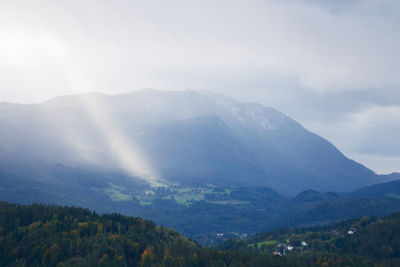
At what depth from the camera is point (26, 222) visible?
14688cm

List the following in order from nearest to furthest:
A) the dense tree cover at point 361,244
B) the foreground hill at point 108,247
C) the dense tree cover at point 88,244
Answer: the dense tree cover at point 88,244
the foreground hill at point 108,247
the dense tree cover at point 361,244

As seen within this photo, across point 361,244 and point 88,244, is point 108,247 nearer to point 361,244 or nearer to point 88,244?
point 88,244

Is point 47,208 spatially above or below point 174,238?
above

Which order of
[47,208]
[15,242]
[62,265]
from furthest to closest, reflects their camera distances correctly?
[47,208] → [15,242] → [62,265]

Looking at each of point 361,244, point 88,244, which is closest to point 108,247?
point 88,244

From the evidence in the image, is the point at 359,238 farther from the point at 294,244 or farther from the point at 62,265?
the point at 62,265

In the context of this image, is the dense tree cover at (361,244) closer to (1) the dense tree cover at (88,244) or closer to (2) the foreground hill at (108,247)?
(2) the foreground hill at (108,247)

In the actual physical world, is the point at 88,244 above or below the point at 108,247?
above

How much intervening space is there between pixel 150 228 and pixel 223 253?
35.6m

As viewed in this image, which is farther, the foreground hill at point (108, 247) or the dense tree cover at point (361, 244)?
the dense tree cover at point (361, 244)

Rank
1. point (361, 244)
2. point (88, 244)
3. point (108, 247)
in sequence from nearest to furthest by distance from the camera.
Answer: point (88, 244) → point (108, 247) → point (361, 244)

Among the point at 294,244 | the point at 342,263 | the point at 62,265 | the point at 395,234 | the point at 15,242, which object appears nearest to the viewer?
the point at 62,265

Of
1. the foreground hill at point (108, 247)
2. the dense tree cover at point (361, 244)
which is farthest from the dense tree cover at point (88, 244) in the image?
the dense tree cover at point (361, 244)

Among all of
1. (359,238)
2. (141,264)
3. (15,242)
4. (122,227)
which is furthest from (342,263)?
(15,242)
